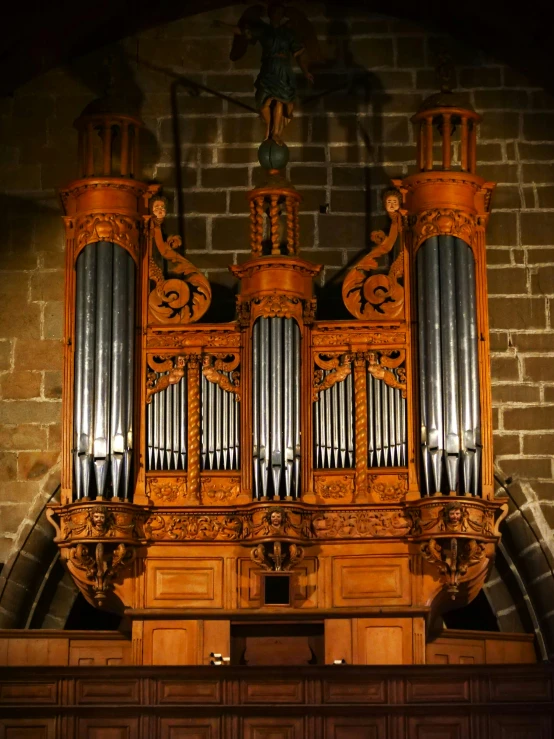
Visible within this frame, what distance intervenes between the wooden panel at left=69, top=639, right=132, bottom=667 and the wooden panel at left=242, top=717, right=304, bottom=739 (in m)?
1.93

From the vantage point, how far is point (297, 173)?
2267cm

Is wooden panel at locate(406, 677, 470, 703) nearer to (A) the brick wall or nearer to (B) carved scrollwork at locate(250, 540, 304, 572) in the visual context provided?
(B) carved scrollwork at locate(250, 540, 304, 572)

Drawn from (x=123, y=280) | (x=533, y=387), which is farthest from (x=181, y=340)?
(x=533, y=387)

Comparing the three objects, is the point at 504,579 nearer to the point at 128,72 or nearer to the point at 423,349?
the point at 423,349

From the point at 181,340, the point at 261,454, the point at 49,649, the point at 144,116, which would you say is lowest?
the point at 49,649

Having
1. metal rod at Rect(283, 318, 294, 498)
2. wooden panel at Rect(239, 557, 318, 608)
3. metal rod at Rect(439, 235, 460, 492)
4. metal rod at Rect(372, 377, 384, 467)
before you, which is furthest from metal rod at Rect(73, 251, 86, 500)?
metal rod at Rect(439, 235, 460, 492)

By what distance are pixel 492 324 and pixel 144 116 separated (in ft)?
15.1

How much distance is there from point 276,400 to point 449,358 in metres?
1.81

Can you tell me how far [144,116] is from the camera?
A: 902 inches

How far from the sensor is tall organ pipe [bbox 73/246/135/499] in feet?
66.3

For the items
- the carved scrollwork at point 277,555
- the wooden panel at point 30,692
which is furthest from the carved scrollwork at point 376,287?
the wooden panel at point 30,692

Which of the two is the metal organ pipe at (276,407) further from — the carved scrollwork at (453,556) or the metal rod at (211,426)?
the carved scrollwork at (453,556)

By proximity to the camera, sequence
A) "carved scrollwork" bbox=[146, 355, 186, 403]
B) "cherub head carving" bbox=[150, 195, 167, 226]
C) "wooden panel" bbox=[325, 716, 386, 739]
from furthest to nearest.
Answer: "cherub head carving" bbox=[150, 195, 167, 226]
"carved scrollwork" bbox=[146, 355, 186, 403]
"wooden panel" bbox=[325, 716, 386, 739]

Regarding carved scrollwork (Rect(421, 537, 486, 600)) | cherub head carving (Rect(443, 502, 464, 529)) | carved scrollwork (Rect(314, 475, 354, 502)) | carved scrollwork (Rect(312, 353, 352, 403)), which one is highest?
carved scrollwork (Rect(312, 353, 352, 403))
